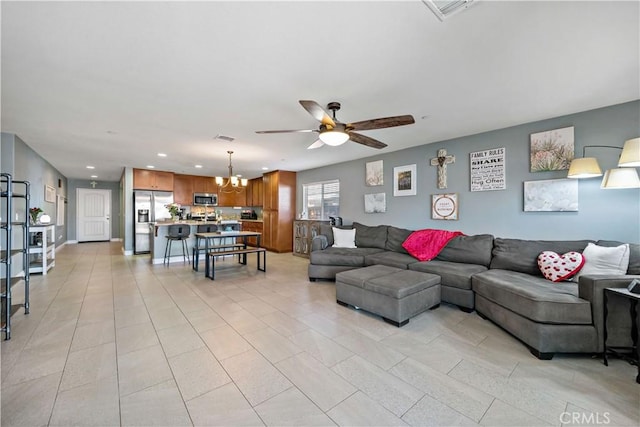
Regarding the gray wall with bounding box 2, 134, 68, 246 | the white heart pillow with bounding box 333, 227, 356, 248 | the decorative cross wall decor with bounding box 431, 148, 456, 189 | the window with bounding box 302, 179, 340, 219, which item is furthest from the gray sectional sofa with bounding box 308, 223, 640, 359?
the gray wall with bounding box 2, 134, 68, 246

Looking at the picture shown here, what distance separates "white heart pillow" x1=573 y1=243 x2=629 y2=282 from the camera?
8.22ft

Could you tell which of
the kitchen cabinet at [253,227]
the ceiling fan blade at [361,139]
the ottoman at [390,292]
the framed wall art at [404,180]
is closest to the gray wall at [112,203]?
the kitchen cabinet at [253,227]

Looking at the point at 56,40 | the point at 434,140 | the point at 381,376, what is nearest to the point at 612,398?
the point at 381,376

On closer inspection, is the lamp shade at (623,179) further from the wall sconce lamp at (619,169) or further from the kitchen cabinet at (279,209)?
the kitchen cabinet at (279,209)

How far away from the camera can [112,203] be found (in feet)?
33.6

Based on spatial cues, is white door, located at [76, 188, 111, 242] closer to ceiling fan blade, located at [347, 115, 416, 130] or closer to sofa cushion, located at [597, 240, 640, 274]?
ceiling fan blade, located at [347, 115, 416, 130]

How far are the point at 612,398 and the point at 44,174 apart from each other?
31.2ft

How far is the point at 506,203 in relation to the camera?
3.79 meters

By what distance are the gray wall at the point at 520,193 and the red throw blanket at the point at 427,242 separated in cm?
38

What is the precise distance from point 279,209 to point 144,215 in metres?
3.74

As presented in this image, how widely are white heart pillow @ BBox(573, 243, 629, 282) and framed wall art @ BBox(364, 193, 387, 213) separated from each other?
10.3 ft

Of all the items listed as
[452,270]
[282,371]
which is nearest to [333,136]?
[282,371]

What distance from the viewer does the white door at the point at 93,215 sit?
9.61 m

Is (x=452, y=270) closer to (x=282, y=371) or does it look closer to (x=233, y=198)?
(x=282, y=371)
